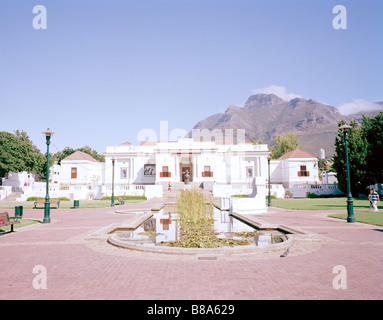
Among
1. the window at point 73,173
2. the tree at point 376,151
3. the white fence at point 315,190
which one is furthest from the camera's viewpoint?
the window at point 73,173

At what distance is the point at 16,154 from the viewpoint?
45250 millimetres

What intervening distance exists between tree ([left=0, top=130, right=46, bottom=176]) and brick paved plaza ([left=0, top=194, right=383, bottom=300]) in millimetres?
42949

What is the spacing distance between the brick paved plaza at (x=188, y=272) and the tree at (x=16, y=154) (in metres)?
42.9

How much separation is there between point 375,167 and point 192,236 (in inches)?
1143

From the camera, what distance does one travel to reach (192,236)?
30.3ft

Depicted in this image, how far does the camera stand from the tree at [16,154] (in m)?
44.1

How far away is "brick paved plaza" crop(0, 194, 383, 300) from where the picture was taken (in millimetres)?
4316

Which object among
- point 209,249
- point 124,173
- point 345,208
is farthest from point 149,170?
point 209,249

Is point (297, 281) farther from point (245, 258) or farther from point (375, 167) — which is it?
point (375, 167)

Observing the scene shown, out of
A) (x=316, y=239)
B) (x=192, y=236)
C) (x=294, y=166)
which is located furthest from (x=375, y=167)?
(x=192, y=236)

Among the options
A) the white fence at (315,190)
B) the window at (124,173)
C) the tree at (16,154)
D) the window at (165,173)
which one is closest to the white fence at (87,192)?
the window at (165,173)

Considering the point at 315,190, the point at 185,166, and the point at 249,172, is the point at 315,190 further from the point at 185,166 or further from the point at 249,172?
the point at 185,166

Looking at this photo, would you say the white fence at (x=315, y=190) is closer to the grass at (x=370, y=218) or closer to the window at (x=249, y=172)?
the window at (x=249, y=172)

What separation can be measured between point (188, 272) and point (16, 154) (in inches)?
1932
